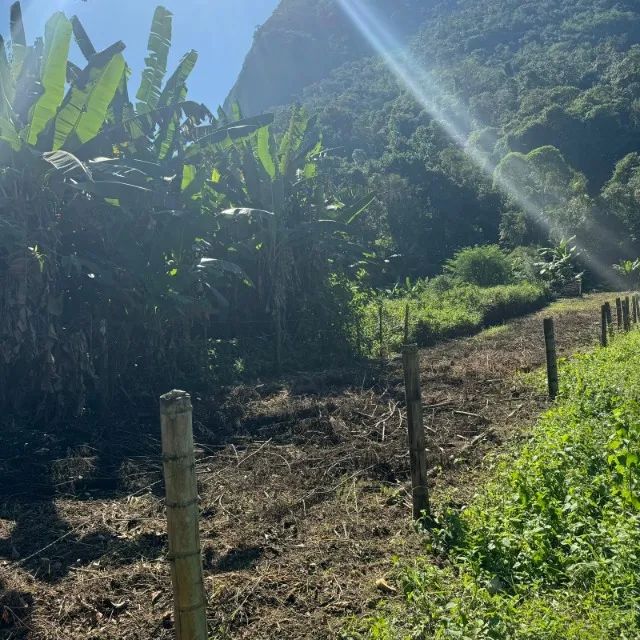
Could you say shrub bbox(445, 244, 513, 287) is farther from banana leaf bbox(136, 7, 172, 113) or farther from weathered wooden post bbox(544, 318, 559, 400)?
weathered wooden post bbox(544, 318, 559, 400)

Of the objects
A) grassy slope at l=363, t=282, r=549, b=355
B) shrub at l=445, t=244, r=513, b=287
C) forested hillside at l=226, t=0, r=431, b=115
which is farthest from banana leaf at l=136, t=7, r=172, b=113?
forested hillside at l=226, t=0, r=431, b=115

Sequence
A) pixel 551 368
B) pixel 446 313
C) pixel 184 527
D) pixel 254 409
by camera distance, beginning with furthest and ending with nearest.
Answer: pixel 446 313 < pixel 254 409 < pixel 551 368 < pixel 184 527

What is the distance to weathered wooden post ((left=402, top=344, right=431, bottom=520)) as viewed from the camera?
4805 millimetres

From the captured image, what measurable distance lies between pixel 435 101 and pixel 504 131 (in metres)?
17.4

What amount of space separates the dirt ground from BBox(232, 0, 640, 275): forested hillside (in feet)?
28.1

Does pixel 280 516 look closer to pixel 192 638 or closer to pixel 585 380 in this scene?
pixel 192 638

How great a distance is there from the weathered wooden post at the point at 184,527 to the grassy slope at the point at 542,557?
0.96m

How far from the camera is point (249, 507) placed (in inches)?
214

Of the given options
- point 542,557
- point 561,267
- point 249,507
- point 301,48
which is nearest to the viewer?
point 542,557

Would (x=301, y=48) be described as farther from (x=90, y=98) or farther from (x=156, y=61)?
(x=90, y=98)

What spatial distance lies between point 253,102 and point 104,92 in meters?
87.9

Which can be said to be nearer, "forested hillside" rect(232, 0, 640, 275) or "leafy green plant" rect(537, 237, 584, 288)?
"leafy green plant" rect(537, 237, 584, 288)

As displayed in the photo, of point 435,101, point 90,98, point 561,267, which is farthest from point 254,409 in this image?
point 435,101

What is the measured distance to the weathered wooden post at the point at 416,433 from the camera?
4.80m
